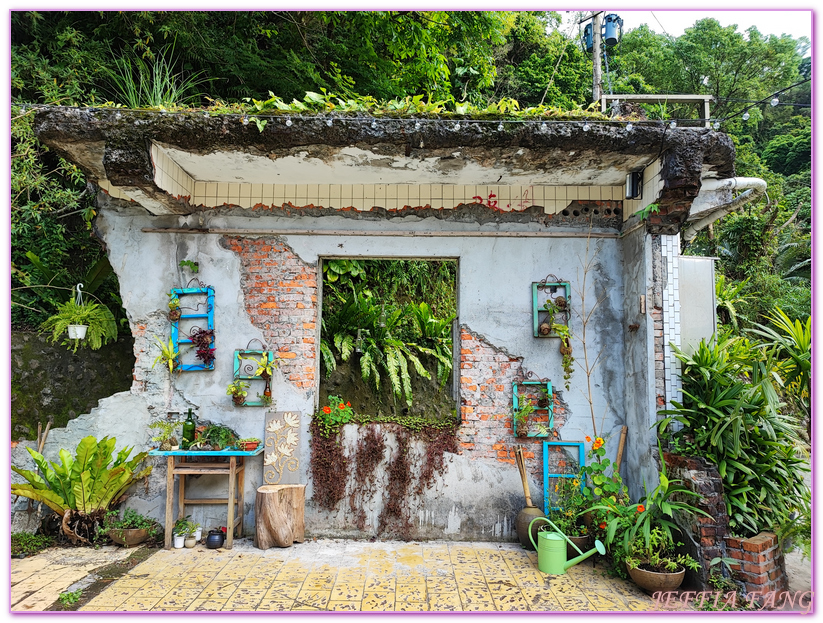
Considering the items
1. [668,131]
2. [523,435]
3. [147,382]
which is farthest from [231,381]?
[668,131]

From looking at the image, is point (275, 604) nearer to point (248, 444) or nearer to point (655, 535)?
point (248, 444)

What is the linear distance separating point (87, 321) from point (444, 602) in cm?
448

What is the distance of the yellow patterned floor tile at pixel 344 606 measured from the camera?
3.57 metres

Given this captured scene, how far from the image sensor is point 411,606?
11.8 feet

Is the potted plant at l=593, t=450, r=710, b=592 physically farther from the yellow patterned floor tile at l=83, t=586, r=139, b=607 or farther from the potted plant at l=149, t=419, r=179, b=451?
the potted plant at l=149, t=419, r=179, b=451

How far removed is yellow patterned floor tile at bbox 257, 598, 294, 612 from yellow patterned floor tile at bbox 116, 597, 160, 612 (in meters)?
0.76

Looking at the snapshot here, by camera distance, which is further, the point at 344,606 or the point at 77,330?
the point at 77,330

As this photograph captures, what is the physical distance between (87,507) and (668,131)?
6.20 meters

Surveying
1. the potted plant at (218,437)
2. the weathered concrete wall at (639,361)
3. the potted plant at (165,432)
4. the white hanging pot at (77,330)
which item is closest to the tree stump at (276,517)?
the potted plant at (218,437)

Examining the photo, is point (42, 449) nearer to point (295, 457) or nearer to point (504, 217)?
point (295, 457)

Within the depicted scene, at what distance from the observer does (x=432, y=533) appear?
504 cm

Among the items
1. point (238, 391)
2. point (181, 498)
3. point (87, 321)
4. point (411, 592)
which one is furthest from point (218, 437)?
point (411, 592)

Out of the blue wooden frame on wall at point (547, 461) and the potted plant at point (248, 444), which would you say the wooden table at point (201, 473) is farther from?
the blue wooden frame on wall at point (547, 461)

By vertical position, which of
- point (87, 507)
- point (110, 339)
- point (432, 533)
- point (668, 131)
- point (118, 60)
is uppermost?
point (118, 60)
